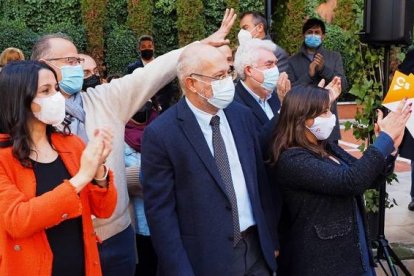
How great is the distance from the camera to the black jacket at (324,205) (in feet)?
9.25

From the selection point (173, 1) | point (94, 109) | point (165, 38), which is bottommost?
point (165, 38)

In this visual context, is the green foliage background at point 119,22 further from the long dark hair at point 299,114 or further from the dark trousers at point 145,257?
the long dark hair at point 299,114

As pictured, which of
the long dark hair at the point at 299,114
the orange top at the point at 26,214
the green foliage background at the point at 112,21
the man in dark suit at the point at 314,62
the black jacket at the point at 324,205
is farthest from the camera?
the green foliage background at the point at 112,21

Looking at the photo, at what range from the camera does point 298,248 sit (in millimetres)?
3018

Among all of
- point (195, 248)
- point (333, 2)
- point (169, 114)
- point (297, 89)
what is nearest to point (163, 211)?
point (195, 248)

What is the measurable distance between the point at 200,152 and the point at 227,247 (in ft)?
1.50

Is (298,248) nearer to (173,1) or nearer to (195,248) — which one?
(195,248)

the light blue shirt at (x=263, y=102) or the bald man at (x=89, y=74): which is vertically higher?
the bald man at (x=89, y=74)

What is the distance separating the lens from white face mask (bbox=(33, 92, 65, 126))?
2418 mm

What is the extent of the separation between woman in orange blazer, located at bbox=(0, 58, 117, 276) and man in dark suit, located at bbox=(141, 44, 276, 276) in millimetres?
282

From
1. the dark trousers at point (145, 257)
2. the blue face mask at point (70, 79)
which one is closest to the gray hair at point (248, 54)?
the blue face mask at point (70, 79)

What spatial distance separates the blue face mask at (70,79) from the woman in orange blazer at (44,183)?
0.46 m

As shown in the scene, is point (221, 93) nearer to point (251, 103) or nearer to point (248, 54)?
point (251, 103)

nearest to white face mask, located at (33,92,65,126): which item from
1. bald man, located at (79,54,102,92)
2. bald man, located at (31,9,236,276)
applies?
bald man, located at (31,9,236,276)
